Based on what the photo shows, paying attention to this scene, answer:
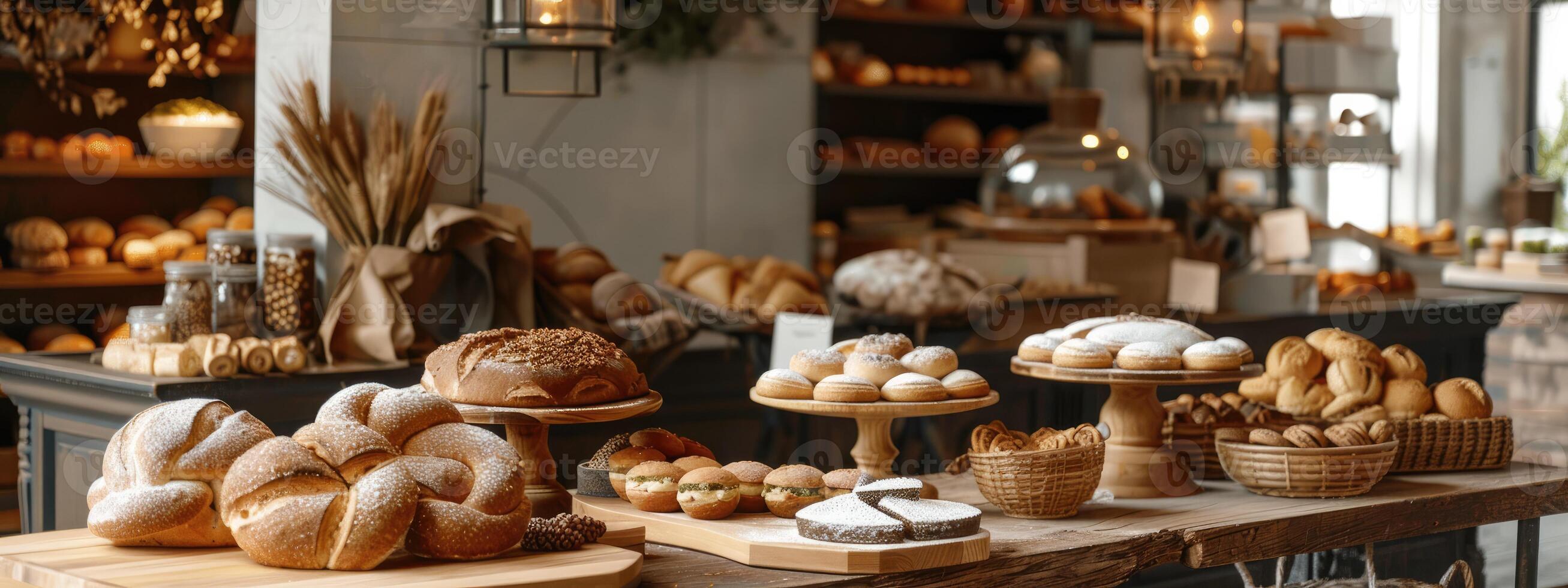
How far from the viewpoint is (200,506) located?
1628mm

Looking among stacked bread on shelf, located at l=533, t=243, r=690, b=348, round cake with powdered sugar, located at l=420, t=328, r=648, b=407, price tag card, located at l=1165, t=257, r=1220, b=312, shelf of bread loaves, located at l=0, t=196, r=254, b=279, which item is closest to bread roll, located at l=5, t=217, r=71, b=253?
shelf of bread loaves, located at l=0, t=196, r=254, b=279

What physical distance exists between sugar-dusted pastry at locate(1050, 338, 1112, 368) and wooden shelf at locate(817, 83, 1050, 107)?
3.96 meters

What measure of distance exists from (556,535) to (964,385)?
653 millimetres

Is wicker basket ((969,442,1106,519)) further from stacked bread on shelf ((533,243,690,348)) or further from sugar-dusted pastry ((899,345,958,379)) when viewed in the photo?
stacked bread on shelf ((533,243,690,348))

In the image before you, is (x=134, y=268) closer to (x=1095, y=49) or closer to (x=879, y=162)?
(x=879, y=162)

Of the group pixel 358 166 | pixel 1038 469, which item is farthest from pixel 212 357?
pixel 1038 469

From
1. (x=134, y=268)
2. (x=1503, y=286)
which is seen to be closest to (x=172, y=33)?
(x=134, y=268)

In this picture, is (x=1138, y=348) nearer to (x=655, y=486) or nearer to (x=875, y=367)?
(x=875, y=367)

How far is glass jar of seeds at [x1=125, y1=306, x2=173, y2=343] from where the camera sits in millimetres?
2908

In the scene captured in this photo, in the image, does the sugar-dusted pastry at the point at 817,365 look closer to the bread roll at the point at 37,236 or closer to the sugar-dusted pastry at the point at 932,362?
the sugar-dusted pastry at the point at 932,362

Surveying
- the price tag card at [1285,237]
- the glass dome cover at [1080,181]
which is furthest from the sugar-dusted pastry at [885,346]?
the price tag card at [1285,237]

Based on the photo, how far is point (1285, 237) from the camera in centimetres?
528

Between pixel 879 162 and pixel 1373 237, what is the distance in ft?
6.46

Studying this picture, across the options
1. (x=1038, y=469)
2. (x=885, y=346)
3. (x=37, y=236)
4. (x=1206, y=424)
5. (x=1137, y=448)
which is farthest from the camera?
(x=37, y=236)
